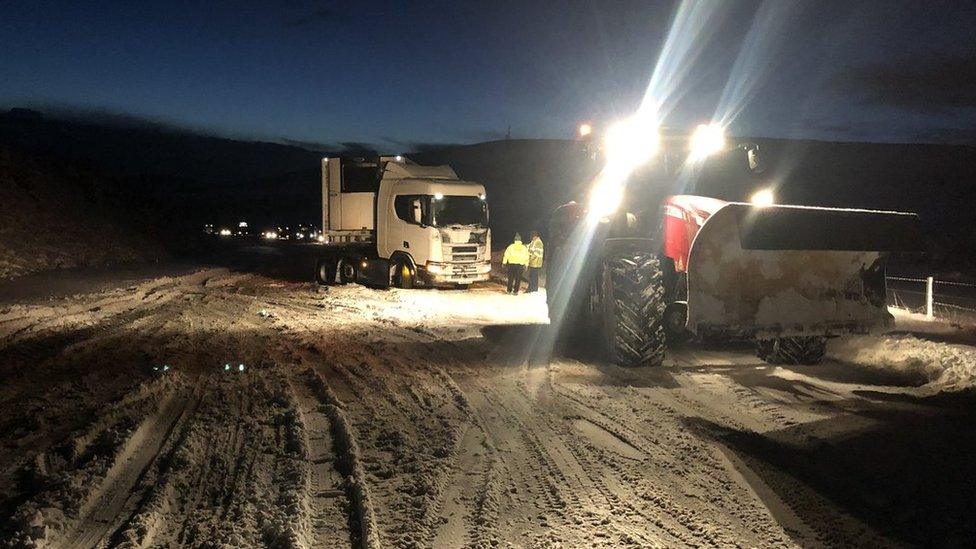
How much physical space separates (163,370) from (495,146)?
11453 cm

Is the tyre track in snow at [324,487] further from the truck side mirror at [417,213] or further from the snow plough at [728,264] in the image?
the truck side mirror at [417,213]

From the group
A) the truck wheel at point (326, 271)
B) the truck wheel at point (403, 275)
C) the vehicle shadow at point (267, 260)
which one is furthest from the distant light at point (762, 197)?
the vehicle shadow at point (267, 260)

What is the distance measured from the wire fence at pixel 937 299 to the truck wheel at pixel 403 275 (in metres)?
12.6

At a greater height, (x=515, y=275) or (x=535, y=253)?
(x=535, y=253)

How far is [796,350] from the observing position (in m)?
10.1

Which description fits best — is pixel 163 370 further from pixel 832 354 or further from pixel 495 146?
pixel 495 146

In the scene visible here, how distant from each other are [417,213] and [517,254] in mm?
3184

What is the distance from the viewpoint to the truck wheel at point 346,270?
22.6 metres

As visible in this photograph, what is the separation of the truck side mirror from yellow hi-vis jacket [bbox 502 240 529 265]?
2.70 metres

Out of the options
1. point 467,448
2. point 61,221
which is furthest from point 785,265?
point 61,221

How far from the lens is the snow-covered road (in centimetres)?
472

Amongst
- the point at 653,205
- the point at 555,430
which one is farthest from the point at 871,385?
the point at 555,430

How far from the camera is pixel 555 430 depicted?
689 cm

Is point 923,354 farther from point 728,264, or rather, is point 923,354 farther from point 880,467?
point 880,467
